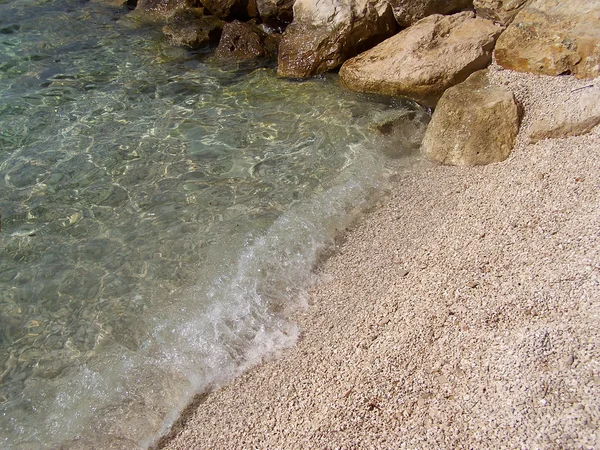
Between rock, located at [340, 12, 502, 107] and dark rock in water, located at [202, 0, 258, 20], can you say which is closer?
rock, located at [340, 12, 502, 107]

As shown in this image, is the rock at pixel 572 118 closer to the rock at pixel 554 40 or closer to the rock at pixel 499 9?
the rock at pixel 554 40

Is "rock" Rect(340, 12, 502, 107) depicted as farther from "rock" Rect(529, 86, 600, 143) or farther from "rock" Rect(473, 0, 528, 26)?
"rock" Rect(529, 86, 600, 143)

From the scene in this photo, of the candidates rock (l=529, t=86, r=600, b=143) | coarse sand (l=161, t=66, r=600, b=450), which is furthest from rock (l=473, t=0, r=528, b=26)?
coarse sand (l=161, t=66, r=600, b=450)

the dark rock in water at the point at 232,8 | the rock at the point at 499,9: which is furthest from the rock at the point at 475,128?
the dark rock in water at the point at 232,8

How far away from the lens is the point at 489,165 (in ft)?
17.6

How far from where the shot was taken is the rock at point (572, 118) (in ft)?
16.7

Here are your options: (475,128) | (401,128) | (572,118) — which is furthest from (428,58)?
(572,118)

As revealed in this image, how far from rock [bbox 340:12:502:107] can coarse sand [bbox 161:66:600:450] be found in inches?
80.1

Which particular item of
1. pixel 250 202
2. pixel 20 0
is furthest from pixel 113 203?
pixel 20 0

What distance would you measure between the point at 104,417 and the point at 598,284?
11.6ft

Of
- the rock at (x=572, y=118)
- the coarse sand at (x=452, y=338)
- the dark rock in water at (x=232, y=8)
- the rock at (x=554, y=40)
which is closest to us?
the coarse sand at (x=452, y=338)

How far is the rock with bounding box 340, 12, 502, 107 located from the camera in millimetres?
6520

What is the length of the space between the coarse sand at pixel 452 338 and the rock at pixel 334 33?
3630mm

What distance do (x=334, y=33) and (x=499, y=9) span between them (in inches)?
91.7
